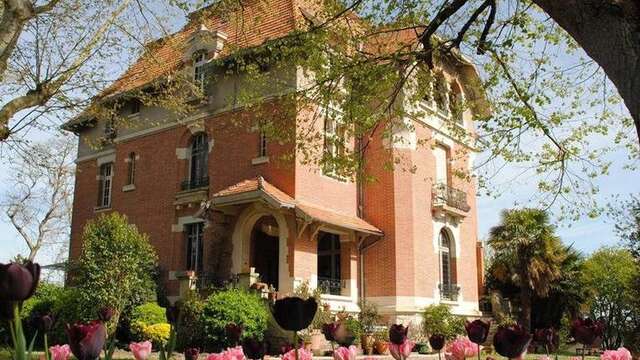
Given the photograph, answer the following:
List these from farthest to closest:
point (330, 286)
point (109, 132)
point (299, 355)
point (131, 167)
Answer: point (109, 132) → point (131, 167) → point (330, 286) → point (299, 355)

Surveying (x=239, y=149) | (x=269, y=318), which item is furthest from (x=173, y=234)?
(x=269, y=318)

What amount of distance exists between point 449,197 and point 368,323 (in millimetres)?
6137

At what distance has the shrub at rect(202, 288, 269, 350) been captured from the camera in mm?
15430

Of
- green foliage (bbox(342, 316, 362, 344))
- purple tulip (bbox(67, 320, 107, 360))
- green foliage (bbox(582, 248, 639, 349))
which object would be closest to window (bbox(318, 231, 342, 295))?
green foliage (bbox(342, 316, 362, 344))

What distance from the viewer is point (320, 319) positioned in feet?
55.8

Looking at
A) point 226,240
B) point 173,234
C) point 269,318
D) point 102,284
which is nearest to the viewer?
point 269,318

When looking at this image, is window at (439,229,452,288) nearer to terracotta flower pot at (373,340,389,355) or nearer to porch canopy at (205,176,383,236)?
porch canopy at (205,176,383,236)

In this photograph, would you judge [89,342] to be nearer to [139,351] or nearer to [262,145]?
[139,351]

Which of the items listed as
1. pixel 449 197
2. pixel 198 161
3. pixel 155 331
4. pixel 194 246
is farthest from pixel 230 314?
pixel 449 197

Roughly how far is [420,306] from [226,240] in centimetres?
641

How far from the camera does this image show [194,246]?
20984 mm

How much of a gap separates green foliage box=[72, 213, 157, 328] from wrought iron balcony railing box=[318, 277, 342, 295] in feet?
16.9

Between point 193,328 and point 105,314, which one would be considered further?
point 193,328

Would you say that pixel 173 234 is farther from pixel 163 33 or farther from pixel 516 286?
pixel 516 286
